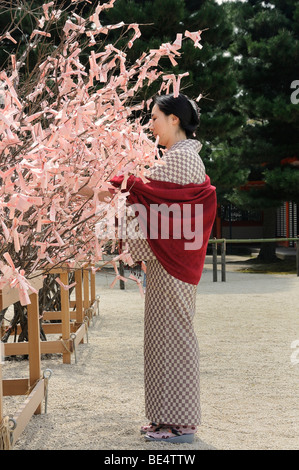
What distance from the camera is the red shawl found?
9.66 feet

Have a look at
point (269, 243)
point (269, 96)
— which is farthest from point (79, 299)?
point (269, 243)

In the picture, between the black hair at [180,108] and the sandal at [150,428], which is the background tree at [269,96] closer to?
the black hair at [180,108]

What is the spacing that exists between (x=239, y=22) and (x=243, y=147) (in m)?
3.71

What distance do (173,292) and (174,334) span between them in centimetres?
20

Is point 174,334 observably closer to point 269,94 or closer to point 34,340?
point 34,340

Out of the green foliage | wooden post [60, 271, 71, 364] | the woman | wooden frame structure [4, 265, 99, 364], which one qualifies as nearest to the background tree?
the green foliage

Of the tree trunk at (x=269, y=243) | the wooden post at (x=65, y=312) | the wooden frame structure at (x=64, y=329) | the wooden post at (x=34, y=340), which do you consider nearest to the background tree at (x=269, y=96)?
the tree trunk at (x=269, y=243)

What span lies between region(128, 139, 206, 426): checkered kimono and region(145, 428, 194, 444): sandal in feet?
0.22

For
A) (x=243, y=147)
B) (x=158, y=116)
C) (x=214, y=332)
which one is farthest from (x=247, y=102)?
(x=158, y=116)

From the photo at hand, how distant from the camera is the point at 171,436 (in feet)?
10.1

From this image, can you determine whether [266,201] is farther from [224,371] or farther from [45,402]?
[45,402]

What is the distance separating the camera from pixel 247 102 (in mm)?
15820

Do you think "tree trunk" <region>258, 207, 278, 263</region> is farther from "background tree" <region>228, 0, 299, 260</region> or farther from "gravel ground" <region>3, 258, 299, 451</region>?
"gravel ground" <region>3, 258, 299, 451</region>

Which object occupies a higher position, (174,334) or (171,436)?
(174,334)
